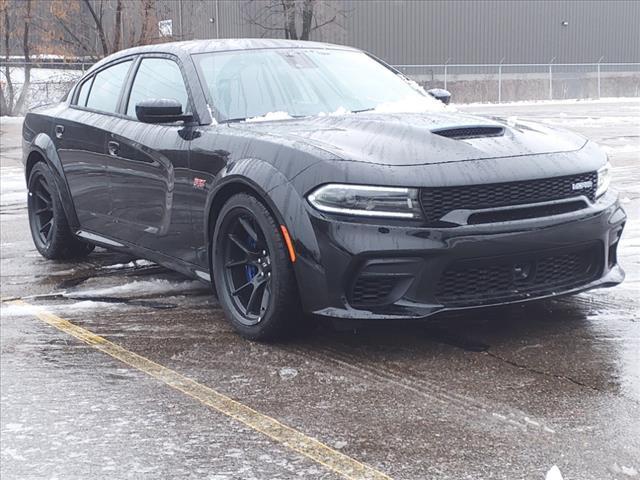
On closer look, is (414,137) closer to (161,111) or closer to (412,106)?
(412,106)

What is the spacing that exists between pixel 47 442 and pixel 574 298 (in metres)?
3.01

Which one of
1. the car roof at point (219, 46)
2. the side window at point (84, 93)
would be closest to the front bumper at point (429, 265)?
the car roof at point (219, 46)

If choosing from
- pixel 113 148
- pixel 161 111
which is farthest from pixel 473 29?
pixel 161 111

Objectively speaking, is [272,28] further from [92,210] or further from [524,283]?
[524,283]

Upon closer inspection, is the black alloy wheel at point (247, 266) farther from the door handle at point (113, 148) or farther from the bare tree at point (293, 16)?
the bare tree at point (293, 16)

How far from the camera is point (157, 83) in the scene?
5691mm

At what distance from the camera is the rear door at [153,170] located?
511 cm

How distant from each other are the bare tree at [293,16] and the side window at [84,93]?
2810cm

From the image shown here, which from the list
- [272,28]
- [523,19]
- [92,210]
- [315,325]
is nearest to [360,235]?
[315,325]

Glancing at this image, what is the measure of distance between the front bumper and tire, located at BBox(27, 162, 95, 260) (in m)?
3.22

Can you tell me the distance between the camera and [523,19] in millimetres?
41188

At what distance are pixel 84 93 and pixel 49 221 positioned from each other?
113 centimetres

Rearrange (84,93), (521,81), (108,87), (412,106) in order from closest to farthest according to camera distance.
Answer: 1. (412,106)
2. (108,87)
3. (84,93)
4. (521,81)

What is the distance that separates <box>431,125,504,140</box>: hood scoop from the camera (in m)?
4.41
